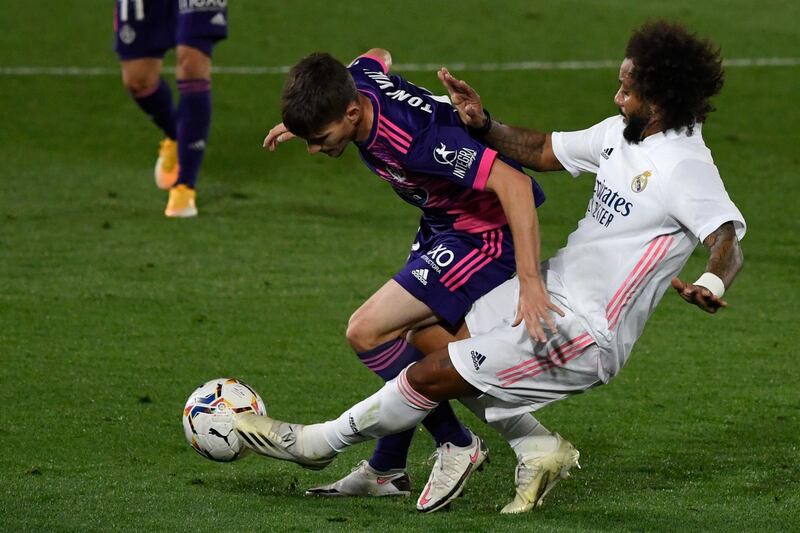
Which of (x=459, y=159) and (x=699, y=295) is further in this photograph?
(x=459, y=159)

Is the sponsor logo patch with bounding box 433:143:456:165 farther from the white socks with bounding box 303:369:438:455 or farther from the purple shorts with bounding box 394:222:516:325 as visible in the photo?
the white socks with bounding box 303:369:438:455

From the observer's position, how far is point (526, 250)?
432 cm

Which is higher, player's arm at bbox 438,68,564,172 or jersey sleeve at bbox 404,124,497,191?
jersey sleeve at bbox 404,124,497,191

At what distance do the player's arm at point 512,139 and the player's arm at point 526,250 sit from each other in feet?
1.53

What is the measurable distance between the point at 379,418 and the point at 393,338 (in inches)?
11.6

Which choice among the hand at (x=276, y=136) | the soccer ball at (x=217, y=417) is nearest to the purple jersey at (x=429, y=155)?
the hand at (x=276, y=136)

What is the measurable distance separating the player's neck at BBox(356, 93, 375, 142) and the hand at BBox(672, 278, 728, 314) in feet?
3.75

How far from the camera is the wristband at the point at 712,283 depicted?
13.0ft

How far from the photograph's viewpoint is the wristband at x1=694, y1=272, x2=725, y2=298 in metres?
3.98

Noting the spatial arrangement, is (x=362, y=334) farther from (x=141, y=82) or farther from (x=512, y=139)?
(x=141, y=82)

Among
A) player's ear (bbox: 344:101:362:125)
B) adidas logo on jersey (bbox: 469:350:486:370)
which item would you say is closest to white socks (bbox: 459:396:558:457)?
adidas logo on jersey (bbox: 469:350:486:370)

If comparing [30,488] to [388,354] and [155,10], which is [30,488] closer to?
[388,354]

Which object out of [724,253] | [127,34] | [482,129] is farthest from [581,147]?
[127,34]

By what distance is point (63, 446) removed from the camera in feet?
17.0
